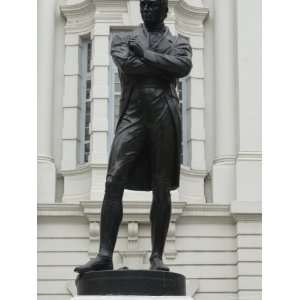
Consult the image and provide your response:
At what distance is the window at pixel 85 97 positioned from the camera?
18.6 metres

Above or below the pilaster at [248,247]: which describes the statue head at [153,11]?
above

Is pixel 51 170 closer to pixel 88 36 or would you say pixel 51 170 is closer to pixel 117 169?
pixel 88 36

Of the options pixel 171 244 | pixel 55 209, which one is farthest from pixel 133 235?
pixel 55 209

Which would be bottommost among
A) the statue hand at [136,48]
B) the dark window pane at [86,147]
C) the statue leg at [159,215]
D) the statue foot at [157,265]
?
the statue foot at [157,265]

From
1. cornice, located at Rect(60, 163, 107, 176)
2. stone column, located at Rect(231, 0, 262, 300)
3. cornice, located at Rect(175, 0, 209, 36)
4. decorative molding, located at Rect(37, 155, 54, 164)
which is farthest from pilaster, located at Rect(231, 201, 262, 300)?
cornice, located at Rect(175, 0, 209, 36)

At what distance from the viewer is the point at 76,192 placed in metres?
18.0

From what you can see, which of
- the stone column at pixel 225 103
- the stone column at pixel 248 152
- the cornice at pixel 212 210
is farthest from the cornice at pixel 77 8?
the cornice at pixel 212 210

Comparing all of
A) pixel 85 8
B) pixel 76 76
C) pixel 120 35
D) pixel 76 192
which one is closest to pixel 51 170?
pixel 76 192

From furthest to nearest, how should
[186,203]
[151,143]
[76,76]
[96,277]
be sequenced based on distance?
[76,76]
[186,203]
[151,143]
[96,277]

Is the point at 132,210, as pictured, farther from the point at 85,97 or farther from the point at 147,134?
the point at 147,134

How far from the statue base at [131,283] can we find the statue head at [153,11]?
201 centimetres

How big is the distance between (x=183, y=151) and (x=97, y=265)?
11.3m

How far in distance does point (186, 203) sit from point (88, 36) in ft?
12.5

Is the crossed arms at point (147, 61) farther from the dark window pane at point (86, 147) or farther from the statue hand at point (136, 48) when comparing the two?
the dark window pane at point (86, 147)
